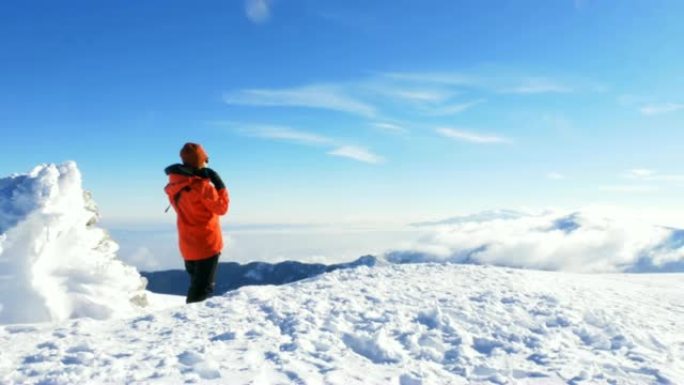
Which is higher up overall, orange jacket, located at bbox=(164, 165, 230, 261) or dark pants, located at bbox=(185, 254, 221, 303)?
orange jacket, located at bbox=(164, 165, 230, 261)

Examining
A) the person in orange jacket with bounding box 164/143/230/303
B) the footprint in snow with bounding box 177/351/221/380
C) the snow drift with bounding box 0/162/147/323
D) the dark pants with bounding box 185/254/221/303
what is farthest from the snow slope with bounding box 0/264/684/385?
the snow drift with bounding box 0/162/147/323

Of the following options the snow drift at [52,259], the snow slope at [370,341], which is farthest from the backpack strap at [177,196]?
the snow slope at [370,341]

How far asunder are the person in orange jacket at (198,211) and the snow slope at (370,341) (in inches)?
31.0

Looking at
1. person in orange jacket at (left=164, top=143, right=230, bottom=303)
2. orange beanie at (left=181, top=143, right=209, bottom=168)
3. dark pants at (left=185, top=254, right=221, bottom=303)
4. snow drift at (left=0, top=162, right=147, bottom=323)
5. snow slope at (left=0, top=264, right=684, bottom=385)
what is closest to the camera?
snow slope at (left=0, top=264, right=684, bottom=385)

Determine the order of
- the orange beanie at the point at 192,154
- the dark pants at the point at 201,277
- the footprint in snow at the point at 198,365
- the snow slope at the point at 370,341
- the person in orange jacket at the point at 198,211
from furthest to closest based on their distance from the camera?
the dark pants at the point at 201,277
the person in orange jacket at the point at 198,211
the orange beanie at the point at 192,154
the snow slope at the point at 370,341
the footprint in snow at the point at 198,365

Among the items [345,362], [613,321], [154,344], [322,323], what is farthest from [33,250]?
[613,321]

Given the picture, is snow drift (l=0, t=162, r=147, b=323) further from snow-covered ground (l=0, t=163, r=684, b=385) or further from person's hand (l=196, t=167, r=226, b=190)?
person's hand (l=196, t=167, r=226, b=190)

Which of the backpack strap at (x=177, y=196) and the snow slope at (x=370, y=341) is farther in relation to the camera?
the backpack strap at (x=177, y=196)

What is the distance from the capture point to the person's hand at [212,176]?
28.6ft

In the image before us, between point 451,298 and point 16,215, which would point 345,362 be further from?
point 16,215

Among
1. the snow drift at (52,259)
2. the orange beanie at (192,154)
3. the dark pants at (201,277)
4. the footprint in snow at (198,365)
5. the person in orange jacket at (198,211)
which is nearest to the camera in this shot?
the footprint in snow at (198,365)

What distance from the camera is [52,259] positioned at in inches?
331

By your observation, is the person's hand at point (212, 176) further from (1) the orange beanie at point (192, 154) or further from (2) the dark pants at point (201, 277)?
(2) the dark pants at point (201, 277)

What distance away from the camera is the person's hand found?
28.6 feet
